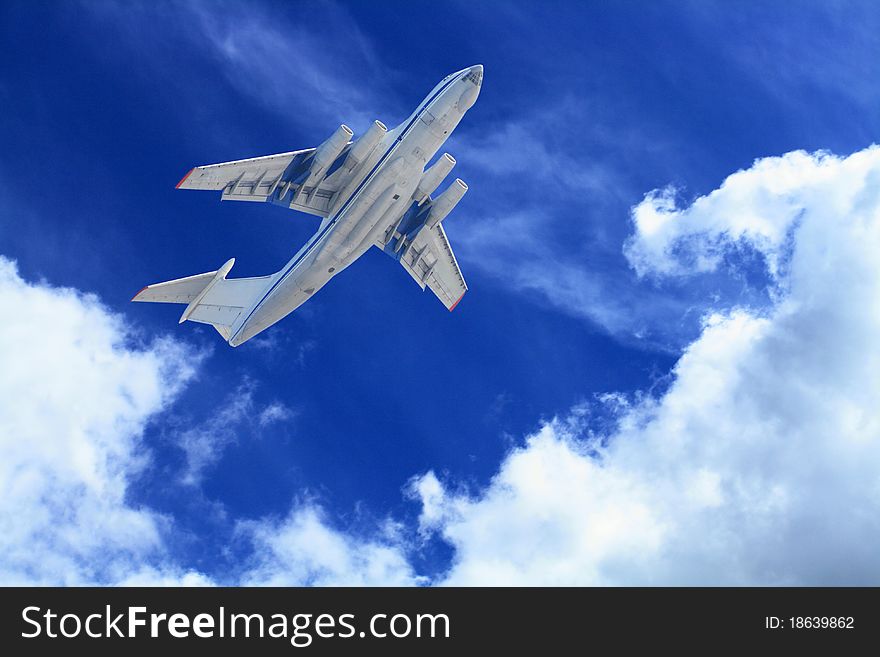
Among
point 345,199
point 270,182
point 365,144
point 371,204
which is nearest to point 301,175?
point 270,182

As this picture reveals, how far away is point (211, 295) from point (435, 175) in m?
17.4

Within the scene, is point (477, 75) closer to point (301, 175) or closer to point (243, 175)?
point (301, 175)

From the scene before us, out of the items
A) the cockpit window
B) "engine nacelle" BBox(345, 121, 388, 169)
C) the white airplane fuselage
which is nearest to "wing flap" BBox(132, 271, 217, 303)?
the white airplane fuselage

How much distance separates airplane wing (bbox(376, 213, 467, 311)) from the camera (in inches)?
1796

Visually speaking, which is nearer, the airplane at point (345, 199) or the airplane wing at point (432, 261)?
the airplane at point (345, 199)

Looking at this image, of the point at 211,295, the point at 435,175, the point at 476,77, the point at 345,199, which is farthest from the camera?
the point at 211,295

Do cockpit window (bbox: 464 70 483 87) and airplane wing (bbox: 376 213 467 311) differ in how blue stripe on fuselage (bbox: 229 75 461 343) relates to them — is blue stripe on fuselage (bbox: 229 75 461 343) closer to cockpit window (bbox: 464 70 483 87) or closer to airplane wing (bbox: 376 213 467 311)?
cockpit window (bbox: 464 70 483 87)

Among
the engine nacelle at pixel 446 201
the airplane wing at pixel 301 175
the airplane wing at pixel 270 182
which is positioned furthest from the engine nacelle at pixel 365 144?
the engine nacelle at pixel 446 201

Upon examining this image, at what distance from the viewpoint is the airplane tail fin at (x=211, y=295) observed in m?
44.7

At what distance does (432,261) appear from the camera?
153 feet

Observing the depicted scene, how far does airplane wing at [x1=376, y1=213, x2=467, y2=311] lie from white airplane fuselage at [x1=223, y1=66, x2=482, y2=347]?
5.82 m

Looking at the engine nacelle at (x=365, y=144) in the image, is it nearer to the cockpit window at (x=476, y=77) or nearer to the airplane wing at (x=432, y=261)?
the cockpit window at (x=476, y=77)

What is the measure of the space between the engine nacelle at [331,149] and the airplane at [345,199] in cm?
5

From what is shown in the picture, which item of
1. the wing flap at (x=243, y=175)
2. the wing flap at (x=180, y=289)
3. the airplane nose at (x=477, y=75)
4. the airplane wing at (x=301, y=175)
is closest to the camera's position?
the airplane nose at (x=477, y=75)
